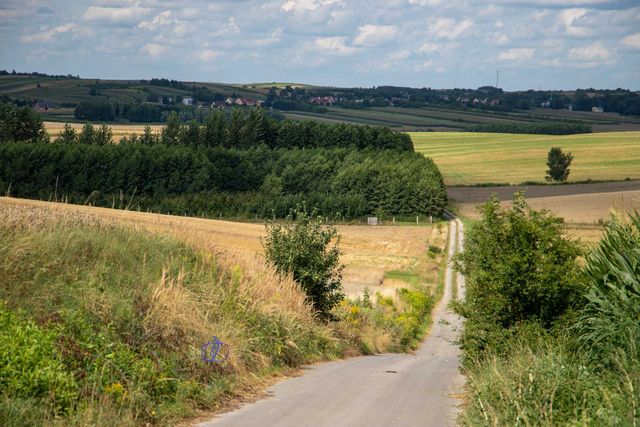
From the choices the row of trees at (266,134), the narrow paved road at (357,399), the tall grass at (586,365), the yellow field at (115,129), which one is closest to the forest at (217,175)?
the row of trees at (266,134)

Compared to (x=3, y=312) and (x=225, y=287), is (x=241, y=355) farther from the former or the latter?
(x=3, y=312)

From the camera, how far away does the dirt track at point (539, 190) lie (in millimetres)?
107125

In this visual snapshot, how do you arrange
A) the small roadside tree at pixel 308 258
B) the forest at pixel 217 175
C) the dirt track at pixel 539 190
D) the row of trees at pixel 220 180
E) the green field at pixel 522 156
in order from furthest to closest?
the green field at pixel 522 156 < the dirt track at pixel 539 190 < the forest at pixel 217 175 < the row of trees at pixel 220 180 < the small roadside tree at pixel 308 258

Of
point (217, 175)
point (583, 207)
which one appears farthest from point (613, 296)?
point (217, 175)

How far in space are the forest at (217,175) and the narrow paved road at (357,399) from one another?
66.6 metres

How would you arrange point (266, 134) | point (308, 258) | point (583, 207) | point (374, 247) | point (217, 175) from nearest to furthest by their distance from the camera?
point (308, 258)
point (374, 247)
point (583, 207)
point (217, 175)
point (266, 134)

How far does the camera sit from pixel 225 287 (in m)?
17.0

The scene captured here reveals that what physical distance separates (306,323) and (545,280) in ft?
16.2

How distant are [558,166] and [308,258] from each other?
11179 cm

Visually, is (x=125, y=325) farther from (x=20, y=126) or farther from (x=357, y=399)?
(x=20, y=126)

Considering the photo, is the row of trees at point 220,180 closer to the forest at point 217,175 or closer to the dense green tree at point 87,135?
the forest at point 217,175

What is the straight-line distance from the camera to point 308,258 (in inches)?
896

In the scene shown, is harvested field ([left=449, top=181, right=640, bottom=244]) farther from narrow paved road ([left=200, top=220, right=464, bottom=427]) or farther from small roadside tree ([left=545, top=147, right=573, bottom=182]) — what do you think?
narrow paved road ([left=200, top=220, right=464, bottom=427])

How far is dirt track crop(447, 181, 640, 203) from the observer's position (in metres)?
107
